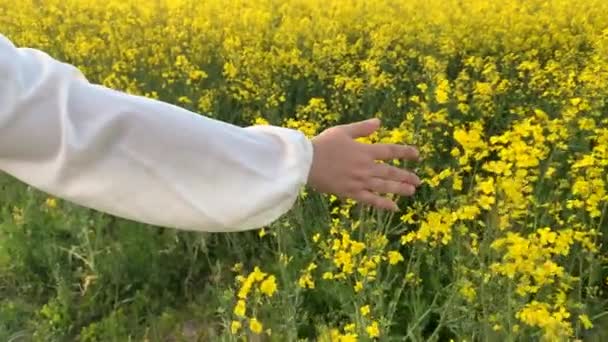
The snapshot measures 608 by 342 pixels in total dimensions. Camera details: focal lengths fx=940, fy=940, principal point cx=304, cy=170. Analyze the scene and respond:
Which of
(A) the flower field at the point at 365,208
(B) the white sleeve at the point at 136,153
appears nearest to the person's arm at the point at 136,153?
(B) the white sleeve at the point at 136,153

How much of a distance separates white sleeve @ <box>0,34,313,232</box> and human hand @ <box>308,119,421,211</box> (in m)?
0.05

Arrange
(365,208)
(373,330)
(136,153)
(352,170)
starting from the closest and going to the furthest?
1. (136,153)
2. (352,170)
3. (373,330)
4. (365,208)

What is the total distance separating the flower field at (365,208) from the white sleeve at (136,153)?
722 millimetres

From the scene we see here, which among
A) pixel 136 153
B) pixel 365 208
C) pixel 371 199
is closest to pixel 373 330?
pixel 365 208

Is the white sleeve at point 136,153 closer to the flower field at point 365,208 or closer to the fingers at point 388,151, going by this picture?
the fingers at point 388,151

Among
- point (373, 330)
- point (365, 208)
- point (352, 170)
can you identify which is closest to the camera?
point (352, 170)

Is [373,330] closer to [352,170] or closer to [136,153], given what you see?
[352,170]

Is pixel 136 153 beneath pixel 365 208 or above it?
above

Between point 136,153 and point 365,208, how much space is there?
50.5 inches

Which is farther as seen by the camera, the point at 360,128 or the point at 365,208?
the point at 365,208

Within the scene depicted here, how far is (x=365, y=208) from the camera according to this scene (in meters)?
2.00

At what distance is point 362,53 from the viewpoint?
4180mm

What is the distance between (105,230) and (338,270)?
0.94 metres

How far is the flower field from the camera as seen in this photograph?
176cm
